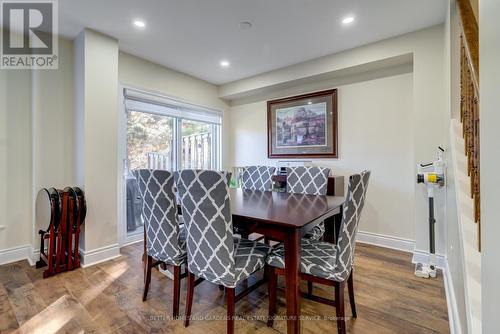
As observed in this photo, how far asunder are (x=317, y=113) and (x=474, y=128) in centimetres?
264

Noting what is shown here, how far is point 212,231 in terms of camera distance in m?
1.47

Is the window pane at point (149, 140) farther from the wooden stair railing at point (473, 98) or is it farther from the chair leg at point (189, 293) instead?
the wooden stair railing at point (473, 98)

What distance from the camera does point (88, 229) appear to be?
108 inches

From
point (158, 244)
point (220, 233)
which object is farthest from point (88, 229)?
point (220, 233)

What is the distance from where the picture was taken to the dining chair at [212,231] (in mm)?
1414

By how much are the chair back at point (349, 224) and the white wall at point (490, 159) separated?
756 millimetres

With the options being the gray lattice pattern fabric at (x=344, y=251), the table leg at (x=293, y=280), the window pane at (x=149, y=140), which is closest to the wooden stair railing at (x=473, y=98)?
the gray lattice pattern fabric at (x=344, y=251)

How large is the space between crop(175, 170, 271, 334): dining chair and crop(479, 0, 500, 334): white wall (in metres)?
1.06

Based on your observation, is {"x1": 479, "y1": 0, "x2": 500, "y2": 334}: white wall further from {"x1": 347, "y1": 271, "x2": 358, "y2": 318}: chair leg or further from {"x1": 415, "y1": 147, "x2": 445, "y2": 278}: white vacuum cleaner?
{"x1": 415, "y1": 147, "x2": 445, "y2": 278}: white vacuum cleaner

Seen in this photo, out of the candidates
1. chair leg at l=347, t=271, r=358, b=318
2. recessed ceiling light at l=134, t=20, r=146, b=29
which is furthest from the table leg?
recessed ceiling light at l=134, t=20, r=146, b=29

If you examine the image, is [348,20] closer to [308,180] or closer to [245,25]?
[245,25]

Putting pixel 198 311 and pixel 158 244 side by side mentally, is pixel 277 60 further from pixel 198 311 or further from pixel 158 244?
pixel 198 311

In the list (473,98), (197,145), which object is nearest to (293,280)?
(473,98)

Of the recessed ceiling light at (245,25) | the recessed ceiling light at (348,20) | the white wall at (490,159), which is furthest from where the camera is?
the recessed ceiling light at (245,25)
